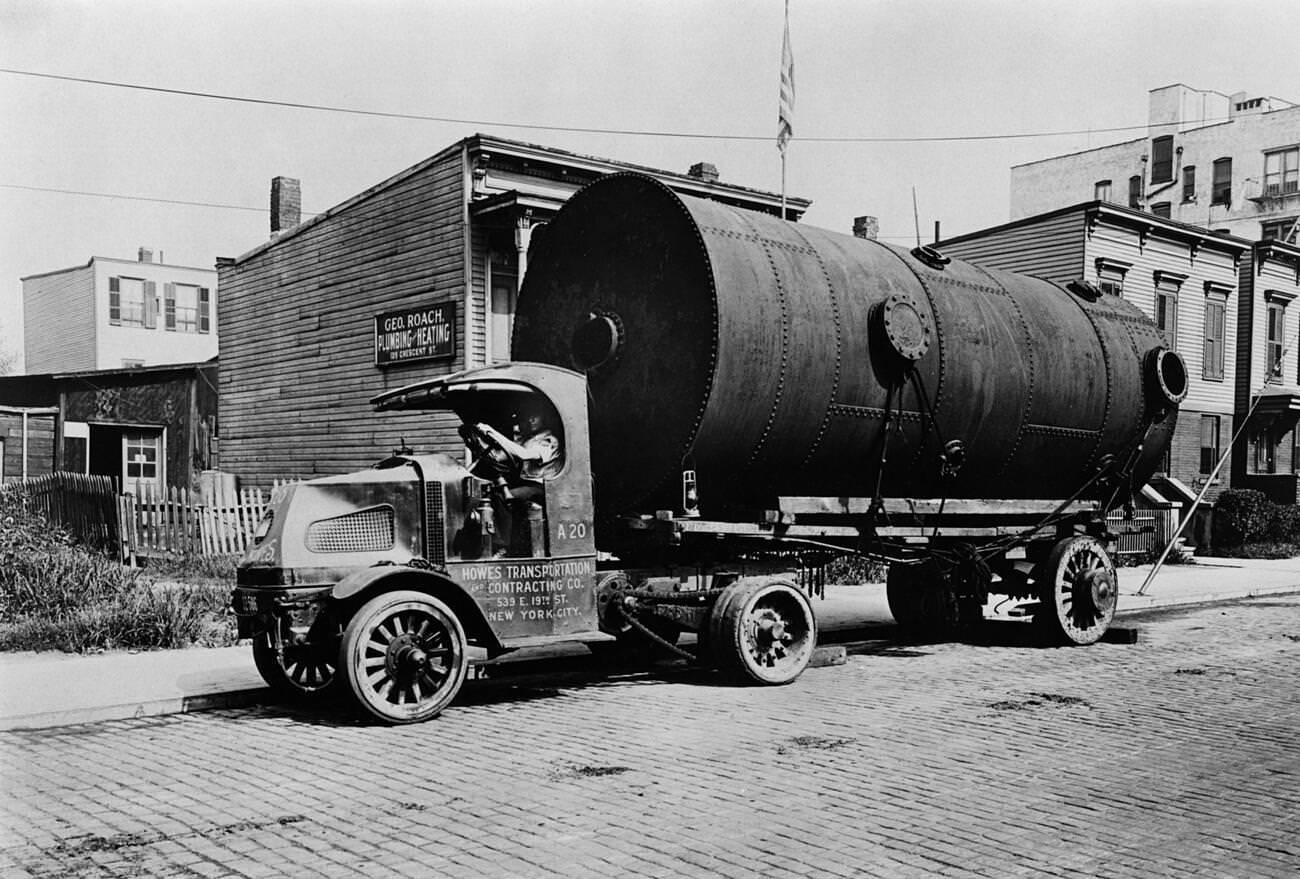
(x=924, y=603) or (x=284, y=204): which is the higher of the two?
(x=284, y=204)

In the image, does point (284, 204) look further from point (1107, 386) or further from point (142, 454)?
Result: point (1107, 386)

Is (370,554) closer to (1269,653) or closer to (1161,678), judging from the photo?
(1161,678)

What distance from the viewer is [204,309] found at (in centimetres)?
5553

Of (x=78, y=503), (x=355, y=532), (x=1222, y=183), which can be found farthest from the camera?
(x=1222, y=183)

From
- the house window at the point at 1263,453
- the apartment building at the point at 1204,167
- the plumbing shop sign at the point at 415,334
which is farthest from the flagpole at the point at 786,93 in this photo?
the apartment building at the point at 1204,167

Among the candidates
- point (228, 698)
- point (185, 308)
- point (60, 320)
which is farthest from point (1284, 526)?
point (60, 320)

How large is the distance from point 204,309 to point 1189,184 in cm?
4636

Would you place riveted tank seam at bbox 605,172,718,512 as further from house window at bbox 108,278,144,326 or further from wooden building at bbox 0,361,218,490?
house window at bbox 108,278,144,326

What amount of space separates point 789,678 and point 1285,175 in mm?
51320

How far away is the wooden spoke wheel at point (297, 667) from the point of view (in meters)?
8.66

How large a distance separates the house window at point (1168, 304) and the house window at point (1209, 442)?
286 centimetres

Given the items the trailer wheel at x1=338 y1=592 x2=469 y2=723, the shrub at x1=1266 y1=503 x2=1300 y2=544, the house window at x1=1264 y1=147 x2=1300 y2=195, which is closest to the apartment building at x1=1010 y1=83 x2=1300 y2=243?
the house window at x1=1264 y1=147 x2=1300 y2=195

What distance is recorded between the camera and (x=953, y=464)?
11438 millimetres

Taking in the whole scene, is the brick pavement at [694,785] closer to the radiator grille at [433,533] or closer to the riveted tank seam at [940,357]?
the radiator grille at [433,533]
